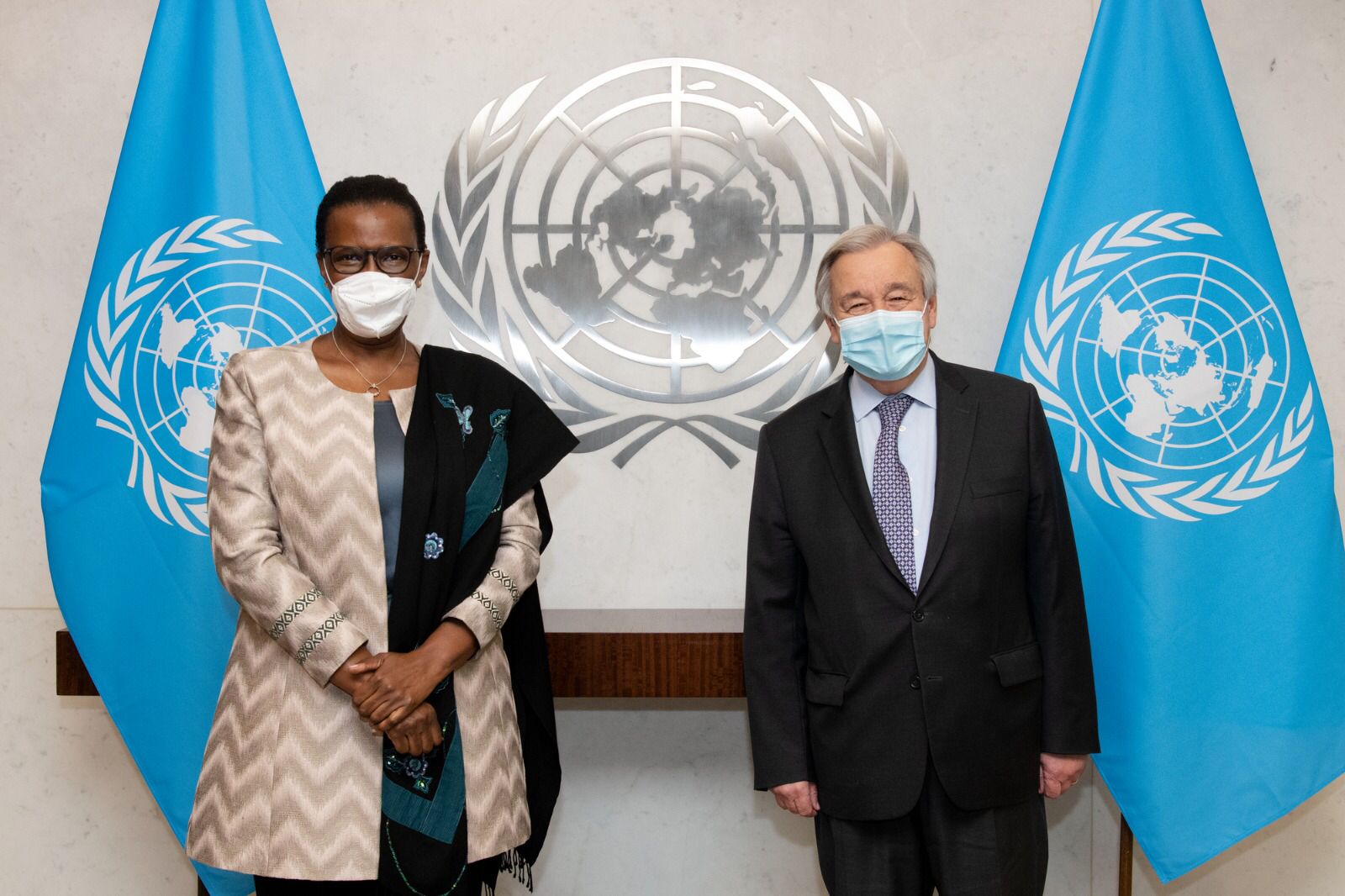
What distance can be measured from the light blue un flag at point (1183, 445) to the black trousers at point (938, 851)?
24.1 inches

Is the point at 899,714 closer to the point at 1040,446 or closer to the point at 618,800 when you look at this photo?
the point at 1040,446

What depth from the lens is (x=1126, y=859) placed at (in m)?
2.27

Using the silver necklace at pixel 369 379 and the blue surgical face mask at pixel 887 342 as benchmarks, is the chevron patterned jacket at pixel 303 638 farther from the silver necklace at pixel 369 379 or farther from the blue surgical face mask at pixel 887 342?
the blue surgical face mask at pixel 887 342

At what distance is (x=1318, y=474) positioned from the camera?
2117 mm

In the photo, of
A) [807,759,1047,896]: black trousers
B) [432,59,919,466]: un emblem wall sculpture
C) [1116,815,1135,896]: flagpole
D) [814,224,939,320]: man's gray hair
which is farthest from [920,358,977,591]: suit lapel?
[1116,815,1135,896]: flagpole

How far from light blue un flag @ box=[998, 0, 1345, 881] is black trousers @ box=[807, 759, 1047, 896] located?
61 cm

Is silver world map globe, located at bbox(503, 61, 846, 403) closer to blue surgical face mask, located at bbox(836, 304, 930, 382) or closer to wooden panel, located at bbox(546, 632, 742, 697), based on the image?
wooden panel, located at bbox(546, 632, 742, 697)

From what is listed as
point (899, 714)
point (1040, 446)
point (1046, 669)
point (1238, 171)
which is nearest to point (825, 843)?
point (899, 714)

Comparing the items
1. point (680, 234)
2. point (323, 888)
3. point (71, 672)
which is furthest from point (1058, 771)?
point (71, 672)

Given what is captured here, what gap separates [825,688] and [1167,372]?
1081 millimetres

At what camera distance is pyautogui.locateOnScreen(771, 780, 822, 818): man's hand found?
5.38ft

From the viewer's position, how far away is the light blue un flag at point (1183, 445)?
2.10 metres

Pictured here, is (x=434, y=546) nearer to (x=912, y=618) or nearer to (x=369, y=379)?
(x=369, y=379)

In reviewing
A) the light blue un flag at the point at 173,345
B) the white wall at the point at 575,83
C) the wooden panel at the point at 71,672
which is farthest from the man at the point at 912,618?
the wooden panel at the point at 71,672
